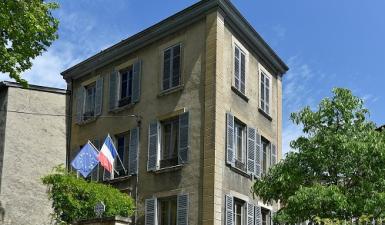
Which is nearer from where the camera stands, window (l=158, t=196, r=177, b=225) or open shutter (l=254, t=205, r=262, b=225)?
window (l=158, t=196, r=177, b=225)

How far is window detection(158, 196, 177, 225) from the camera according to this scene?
21094 millimetres

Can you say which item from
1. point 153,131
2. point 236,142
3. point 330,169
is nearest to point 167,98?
point 153,131

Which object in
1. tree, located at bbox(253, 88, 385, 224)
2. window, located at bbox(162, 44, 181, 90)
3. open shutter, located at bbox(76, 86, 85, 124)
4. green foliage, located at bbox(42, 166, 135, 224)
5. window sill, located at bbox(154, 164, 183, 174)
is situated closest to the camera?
tree, located at bbox(253, 88, 385, 224)

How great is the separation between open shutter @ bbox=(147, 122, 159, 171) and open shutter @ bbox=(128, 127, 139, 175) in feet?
2.40

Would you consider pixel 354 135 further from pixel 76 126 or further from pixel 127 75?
pixel 76 126

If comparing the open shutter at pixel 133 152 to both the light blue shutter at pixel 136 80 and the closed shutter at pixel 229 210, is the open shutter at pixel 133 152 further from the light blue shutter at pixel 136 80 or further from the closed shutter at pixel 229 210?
the closed shutter at pixel 229 210

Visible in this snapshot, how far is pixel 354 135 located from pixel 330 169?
1128 mm

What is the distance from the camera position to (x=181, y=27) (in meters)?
22.8

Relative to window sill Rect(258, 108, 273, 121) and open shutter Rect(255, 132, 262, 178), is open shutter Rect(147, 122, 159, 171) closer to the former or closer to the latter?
open shutter Rect(255, 132, 262, 178)

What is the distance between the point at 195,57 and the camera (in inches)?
870

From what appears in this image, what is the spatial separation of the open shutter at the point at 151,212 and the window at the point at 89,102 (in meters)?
5.61

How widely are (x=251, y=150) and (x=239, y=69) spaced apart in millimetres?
2989

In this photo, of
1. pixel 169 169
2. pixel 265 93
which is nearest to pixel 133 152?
pixel 169 169

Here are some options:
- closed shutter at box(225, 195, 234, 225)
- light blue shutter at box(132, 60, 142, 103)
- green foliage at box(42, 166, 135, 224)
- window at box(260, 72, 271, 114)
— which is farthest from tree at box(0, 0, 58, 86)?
window at box(260, 72, 271, 114)
